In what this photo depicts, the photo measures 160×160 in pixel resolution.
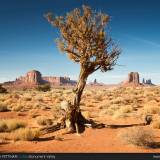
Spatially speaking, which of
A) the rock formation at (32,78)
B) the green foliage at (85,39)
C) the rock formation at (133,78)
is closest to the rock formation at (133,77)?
Result: the rock formation at (133,78)

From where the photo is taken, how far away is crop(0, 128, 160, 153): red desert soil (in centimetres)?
1014

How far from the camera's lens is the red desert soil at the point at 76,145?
399 inches

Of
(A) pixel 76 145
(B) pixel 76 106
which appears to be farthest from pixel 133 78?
(A) pixel 76 145

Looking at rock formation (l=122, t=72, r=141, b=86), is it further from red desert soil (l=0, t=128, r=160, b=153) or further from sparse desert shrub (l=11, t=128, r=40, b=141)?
sparse desert shrub (l=11, t=128, r=40, b=141)

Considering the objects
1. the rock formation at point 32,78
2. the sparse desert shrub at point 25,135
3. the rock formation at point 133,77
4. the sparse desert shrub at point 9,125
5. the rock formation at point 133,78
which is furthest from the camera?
the rock formation at point 32,78

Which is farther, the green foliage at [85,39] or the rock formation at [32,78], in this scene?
the rock formation at [32,78]

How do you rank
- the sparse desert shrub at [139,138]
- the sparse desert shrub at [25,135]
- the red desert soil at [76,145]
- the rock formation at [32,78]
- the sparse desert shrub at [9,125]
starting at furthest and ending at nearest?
the rock formation at [32,78] < the sparse desert shrub at [9,125] < the sparse desert shrub at [25,135] < the sparse desert shrub at [139,138] < the red desert soil at [76,145]

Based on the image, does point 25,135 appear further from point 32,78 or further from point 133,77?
point 32,78

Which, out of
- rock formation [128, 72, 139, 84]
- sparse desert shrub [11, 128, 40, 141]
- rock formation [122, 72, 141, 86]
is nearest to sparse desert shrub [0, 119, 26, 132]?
sparse desert shrub [11, 128, 40, 141]

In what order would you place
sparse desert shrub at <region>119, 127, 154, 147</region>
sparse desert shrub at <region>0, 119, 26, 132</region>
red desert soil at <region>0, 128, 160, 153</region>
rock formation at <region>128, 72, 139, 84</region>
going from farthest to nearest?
rock formation at <region>128, 72, 139, 84</region> → sparse desert shrub at <region>0, 119, 26, 132</region> → sparse desert shrub at <region>119, 127, 154, 147</region> → red desert soil at <region>0, 128, 160, 153</region>

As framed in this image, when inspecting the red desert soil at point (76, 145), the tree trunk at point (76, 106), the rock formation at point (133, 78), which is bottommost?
the red desert soil at point (76, 145)

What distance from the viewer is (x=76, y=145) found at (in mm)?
10828

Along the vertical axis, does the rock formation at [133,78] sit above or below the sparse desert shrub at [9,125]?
above

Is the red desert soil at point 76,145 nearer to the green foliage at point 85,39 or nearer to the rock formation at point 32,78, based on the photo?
the green foliage at point 85,39
